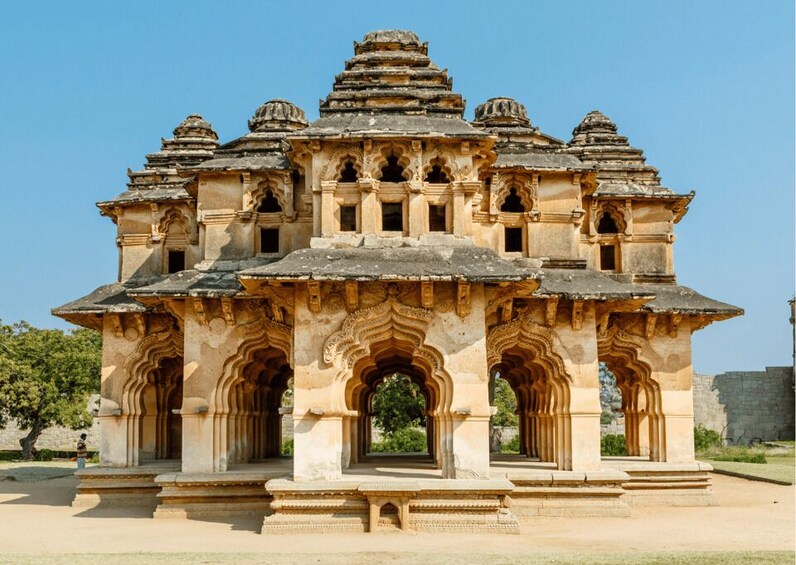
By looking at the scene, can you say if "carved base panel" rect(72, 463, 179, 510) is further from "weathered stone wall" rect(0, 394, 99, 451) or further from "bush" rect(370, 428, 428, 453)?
"weathered stone wall" rect(0, 394, 99, 451)

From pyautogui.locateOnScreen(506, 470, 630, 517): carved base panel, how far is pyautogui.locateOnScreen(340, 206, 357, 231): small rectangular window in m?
5.76

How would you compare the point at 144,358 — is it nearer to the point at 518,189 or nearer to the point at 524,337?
the point at 524,337

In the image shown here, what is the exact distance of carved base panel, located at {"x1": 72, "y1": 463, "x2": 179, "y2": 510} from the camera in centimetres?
2019

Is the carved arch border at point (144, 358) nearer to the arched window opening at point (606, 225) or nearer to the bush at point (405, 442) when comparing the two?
the arched window opening at point (606, 225)

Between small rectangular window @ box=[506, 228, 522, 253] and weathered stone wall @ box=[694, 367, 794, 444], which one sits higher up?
small rectangular window @ box=[506, 228, 522, 253]

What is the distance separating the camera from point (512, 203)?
20.2 meters

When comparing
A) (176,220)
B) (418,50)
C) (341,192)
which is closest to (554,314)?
(341,192)

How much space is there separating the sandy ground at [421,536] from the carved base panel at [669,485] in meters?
0.47

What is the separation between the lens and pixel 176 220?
22469 millimetres

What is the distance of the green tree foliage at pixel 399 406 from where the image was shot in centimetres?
3903

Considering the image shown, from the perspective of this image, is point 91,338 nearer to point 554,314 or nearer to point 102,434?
point 102,434

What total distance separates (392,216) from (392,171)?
86 centimetres

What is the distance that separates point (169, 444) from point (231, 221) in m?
7.50

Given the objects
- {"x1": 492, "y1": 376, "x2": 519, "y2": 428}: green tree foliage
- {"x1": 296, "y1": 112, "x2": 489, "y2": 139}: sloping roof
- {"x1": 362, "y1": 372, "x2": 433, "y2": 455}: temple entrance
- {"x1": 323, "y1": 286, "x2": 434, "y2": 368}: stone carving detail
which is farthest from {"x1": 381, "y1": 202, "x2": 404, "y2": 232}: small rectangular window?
{"x1": 492, "y1": 376, "x2": 519, "y2": 428}: green tree foliage
